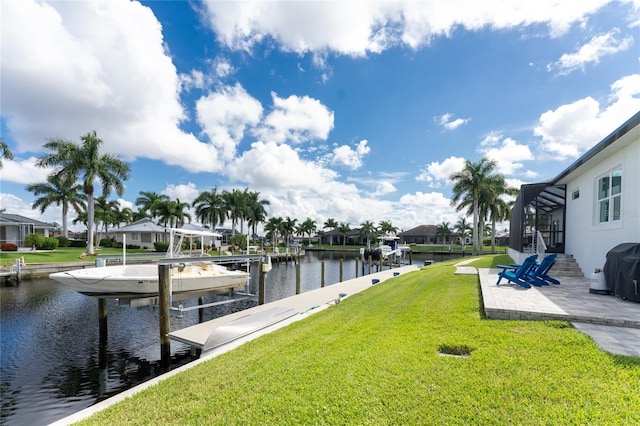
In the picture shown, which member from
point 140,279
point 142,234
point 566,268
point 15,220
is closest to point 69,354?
point 140,279

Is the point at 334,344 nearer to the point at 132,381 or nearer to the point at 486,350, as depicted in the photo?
the point at 486,350

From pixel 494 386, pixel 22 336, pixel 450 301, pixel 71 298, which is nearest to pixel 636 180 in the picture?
pixel 450 301

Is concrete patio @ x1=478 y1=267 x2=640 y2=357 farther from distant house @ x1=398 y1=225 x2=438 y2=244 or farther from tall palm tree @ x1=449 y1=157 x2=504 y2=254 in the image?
distant house @ x1=398 y1=225 x2=438 y2=244

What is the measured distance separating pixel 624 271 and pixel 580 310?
2.37 m

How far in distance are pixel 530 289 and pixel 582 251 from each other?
4.52m

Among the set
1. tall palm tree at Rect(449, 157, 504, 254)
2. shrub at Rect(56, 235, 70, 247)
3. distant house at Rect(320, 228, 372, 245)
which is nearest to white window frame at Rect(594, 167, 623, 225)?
tall palm tree at Rect(449, 157, 504, 254)

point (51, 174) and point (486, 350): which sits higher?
point (51, 174)

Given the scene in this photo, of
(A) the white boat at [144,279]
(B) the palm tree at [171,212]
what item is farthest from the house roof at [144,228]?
(A) the white boat at [144,279]

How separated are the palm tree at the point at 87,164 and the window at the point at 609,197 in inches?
1520

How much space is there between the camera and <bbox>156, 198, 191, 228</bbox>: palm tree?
47.0 m

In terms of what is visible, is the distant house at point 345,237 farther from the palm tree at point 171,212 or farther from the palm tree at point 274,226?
the palm tree at point 171,212

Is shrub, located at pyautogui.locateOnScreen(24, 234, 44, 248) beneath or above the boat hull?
beneath

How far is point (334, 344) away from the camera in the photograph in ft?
17.7

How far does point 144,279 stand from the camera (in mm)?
10586
